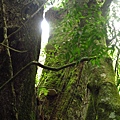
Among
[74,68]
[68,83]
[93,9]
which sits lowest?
[68,83]

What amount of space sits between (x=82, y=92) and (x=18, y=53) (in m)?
0.88

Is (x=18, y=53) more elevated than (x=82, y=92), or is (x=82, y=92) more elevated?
(x=18, y=53)

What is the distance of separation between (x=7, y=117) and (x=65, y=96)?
2.16ft

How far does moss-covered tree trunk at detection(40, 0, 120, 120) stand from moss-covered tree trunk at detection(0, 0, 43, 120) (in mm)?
318

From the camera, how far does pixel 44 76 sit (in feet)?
8.46

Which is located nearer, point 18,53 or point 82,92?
point 18,53

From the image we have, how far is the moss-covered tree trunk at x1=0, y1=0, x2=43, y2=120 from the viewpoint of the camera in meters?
1.60

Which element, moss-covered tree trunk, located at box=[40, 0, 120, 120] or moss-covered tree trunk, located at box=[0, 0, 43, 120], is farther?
moss-covered tree trunk, located at box=[0, 0, 43, 120]

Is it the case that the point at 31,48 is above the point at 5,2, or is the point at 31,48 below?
below

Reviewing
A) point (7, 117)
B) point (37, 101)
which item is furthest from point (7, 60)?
point (37, 101)

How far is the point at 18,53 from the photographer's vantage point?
1.70 metres

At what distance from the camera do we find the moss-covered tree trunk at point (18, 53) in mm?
1600

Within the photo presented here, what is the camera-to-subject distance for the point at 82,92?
7.70 ft

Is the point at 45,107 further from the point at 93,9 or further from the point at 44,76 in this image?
the point at 93,9
